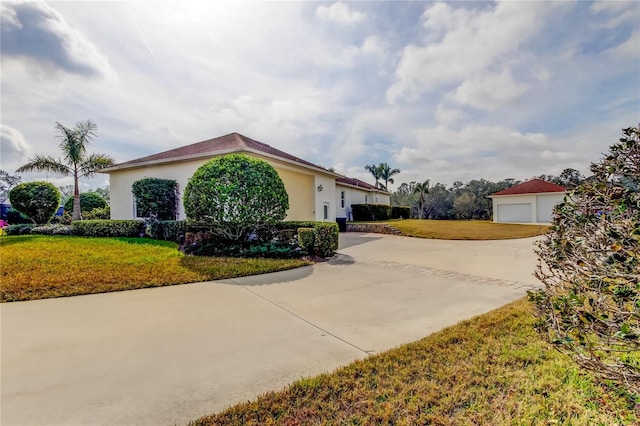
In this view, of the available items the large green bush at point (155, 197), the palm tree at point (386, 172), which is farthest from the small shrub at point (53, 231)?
the palm tree at point (386, 172)

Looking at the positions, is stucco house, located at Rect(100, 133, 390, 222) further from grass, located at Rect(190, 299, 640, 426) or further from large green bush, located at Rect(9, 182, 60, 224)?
grass, located at Rect(190, 299, 640, 426)

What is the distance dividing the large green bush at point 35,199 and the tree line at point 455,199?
3970cm

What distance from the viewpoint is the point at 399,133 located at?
14305mm

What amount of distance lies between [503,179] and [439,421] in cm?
5472

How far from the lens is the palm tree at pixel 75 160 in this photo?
48.4ft

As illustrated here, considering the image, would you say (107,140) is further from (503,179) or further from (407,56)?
(503,179)

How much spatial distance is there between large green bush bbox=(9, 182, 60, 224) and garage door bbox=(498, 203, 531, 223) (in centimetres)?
3532

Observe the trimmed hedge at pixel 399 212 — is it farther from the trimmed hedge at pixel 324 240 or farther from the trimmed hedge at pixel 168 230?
the trimmed hedge at pixel 168 230

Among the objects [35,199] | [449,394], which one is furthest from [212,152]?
[449,394]

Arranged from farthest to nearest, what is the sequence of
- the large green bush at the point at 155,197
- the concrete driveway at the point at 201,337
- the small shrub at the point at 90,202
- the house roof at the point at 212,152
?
the small shrub at the point at 90,202 → the large green bush at the point at 155,197 → the house roof at the point at 212,152 → the concrete driveway at the point at 201,337

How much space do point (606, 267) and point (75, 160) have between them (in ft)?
67.9

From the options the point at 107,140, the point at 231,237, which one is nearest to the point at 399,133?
the point at 231,237

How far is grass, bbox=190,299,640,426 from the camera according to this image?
201 cm

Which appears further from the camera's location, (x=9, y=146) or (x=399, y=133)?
(x=399, y=133)
